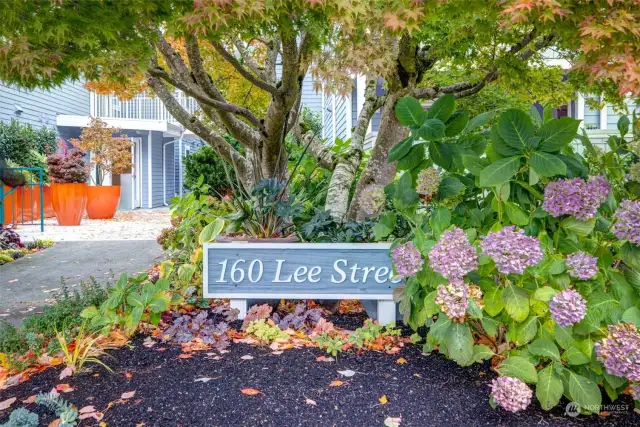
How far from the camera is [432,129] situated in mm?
2271

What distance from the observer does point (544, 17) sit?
1.46 meters

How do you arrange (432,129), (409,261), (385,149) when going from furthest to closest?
(385,149) < (432,129) < (409,261)

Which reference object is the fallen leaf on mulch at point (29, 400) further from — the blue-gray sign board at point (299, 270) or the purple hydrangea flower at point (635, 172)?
the purple hydrangea flower at point (635, 172)

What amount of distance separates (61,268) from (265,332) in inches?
147

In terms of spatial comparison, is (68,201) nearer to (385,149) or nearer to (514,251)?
(385,149)

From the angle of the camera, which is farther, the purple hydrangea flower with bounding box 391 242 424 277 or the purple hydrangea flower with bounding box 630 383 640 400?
the purple hydrangea flower with bounding box 391 242 424 277

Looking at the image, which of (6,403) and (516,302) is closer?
(516,302)

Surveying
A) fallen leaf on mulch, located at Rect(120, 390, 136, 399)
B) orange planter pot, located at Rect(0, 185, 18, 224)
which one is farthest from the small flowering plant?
orange planter pot, located at Rect(0, 185, 18, 224)

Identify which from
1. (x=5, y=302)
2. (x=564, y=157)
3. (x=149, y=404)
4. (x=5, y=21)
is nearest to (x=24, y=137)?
(x=5, y=302)

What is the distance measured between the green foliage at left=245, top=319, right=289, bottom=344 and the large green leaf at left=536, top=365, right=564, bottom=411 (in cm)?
132

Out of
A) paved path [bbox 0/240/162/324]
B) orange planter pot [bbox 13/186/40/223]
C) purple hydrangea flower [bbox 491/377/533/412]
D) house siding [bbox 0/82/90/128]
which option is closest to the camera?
purple hydrangea flower [bbox 491/377/533/412]

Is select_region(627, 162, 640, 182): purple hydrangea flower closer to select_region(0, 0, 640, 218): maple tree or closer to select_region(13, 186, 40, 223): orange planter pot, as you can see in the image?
select_region(0, 0, 640, 218): maple tree

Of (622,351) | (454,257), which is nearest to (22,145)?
(454,257)

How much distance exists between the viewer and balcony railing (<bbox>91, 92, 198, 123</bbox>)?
1462cm
